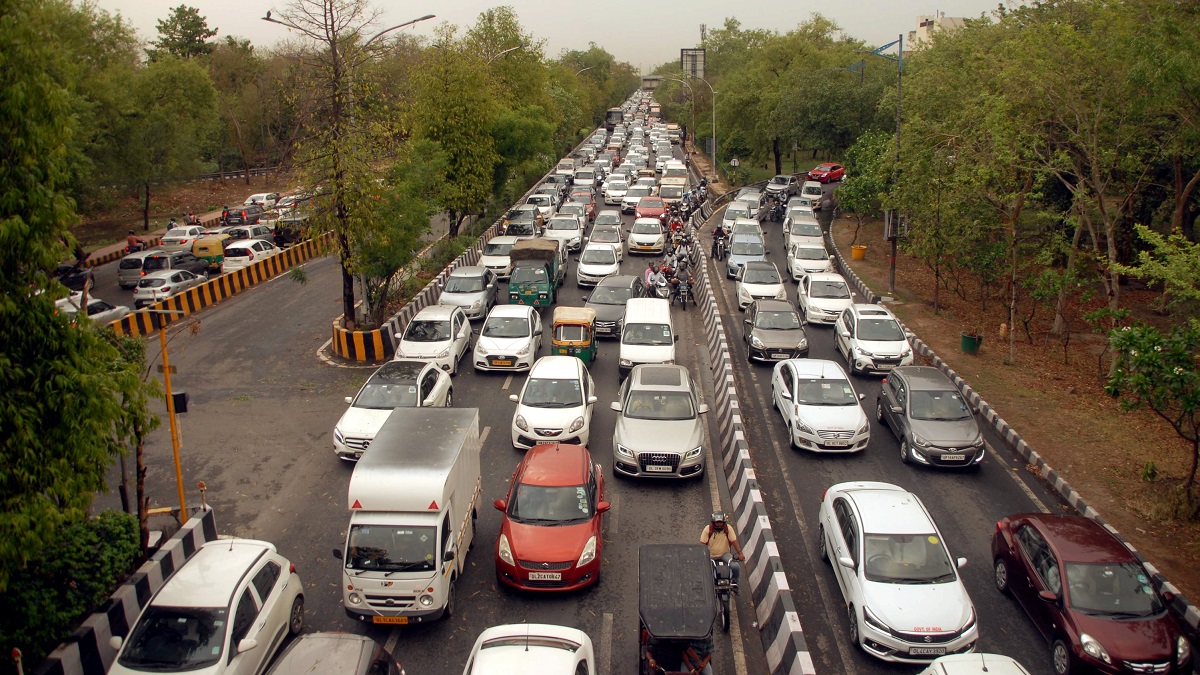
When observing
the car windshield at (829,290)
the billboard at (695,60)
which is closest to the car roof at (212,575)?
the car windshield at (829,290)

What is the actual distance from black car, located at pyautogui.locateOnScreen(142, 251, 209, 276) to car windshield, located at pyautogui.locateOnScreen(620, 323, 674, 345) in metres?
19.0

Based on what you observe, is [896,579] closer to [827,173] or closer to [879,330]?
[879,330]

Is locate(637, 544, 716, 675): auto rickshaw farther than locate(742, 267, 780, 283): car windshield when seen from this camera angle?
No

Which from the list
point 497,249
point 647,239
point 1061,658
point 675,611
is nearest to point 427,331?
point 497,249

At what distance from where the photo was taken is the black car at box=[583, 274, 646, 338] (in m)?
24.8

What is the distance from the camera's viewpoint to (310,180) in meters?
22.5

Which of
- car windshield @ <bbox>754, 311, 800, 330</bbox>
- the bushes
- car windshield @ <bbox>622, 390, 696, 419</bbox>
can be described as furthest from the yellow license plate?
car windshield @ <bbox>754, 311, 800, 330</bbox>

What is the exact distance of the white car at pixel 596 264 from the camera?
30.9 meters

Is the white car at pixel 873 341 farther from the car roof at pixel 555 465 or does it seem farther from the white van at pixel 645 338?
the car roof at pixel 555 465

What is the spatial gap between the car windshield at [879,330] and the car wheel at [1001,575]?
9.99 meters

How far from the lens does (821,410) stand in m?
17.3

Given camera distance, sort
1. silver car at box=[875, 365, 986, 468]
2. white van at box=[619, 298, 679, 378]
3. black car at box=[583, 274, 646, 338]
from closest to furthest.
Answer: silver car at box=[875, 365, 986, 468] < white van at box=[619, 298, 679, 378] < black car at box=[583, 274, 646, 338]

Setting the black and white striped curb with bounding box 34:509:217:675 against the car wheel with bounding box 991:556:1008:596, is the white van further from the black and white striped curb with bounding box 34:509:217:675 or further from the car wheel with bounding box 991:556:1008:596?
the black and white striped curb with bounding box 34:509:217:675

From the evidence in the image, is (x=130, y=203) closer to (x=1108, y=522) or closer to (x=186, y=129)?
(x=186, y=129)
